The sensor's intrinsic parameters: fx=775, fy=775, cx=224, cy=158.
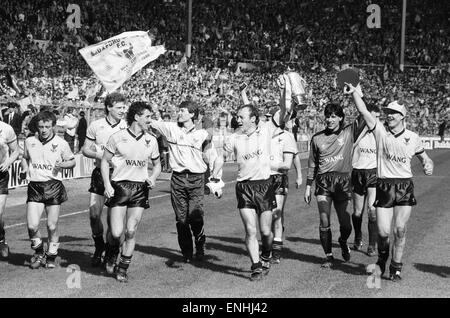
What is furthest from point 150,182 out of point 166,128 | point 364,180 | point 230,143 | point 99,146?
point 364,180

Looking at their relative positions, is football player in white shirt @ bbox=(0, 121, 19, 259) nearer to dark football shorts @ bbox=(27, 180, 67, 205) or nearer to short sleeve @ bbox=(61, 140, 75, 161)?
dark football shorts @ bbox=(27, 180, 67, 205)

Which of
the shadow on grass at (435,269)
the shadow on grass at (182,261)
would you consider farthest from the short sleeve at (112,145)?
the shadow on grass at (435,269)

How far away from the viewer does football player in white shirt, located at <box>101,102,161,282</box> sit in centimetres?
947

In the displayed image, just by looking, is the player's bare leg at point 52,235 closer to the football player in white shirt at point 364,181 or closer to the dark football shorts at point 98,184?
the dark football shorts at point 98,184

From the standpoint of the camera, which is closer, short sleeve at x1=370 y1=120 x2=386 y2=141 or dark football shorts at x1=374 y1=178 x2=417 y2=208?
dark football shorts at x1=374 y1=178 x2=417 y2=208

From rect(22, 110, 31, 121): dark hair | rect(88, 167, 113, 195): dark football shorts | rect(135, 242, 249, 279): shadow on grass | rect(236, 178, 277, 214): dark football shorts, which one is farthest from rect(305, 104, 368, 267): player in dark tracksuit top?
rect(22, 110, 31, 121): dark hair

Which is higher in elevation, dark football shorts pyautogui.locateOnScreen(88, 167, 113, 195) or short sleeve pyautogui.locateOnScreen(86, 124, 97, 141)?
short sleeve pyautogui.locateOnScreen(86, 124, 97, 141)

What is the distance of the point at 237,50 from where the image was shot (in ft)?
176

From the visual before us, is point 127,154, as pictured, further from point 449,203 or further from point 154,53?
point 449,203

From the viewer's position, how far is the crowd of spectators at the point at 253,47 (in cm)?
4238

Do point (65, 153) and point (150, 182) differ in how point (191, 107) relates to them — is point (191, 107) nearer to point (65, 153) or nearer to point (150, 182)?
point (150, 182)

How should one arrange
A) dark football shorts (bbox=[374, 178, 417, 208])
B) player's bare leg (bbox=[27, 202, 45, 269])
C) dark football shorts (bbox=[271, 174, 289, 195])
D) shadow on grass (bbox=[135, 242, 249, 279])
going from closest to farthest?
dark football shorts (bbox=[374, 178, 417, 208]), player's bare leg (bbox=[27, 202, 45, 269]), shadow on grass (bbox=[135, 242, 249, 279]), dark football shorts (bbox=[271, 174, 289, 195])

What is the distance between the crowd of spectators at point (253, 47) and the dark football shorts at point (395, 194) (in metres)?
29.8

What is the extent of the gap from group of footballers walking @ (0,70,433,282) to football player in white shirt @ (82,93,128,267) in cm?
1
